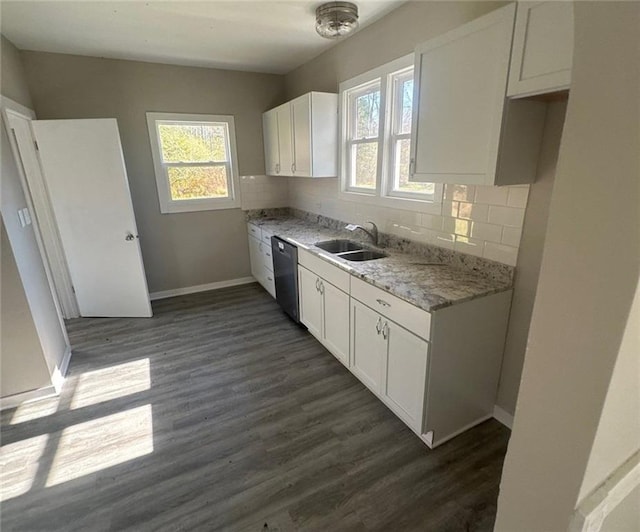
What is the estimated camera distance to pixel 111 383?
98.5 inches

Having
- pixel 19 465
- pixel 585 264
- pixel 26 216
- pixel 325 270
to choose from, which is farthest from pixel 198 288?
pixel 585 264

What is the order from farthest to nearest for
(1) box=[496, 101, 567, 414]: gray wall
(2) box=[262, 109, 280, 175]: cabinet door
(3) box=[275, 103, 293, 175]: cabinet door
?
(2) box=[262, 109, 280, 175]: cabinet door
(3) box=[275, 103, 293, 175]: cabinet door
(1) box=[496, 101, 567, 414]: gray wall

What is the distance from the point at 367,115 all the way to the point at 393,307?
6.17ft

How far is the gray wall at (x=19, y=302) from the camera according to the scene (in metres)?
2.17

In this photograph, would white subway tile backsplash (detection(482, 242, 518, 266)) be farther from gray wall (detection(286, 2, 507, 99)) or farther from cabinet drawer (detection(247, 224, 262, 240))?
cabinet drawer (detection(247, 224, 262, 240))

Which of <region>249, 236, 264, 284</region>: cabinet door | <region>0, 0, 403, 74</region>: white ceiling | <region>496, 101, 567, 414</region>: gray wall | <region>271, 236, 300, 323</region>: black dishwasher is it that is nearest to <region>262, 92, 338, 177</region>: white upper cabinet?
<region>0, 0, 403, 74</region>: white ceiling

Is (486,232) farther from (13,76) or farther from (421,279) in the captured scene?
(13,76)

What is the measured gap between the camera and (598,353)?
0.53 metres

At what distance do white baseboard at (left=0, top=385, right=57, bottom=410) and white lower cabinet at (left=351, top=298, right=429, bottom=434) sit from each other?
2.21m

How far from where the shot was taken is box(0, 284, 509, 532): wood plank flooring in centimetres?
154

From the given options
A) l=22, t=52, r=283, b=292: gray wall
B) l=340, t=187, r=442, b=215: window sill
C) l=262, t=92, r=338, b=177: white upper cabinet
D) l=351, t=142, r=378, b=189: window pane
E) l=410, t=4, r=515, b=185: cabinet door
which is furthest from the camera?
l=22, t=52, r=283, b=292: gray wall

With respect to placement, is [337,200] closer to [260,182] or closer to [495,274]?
[260,182]

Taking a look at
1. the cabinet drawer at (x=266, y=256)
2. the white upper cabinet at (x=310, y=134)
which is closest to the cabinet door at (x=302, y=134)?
the white upper cabinet at (x=310, y=134)

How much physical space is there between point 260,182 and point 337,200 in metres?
1.41
